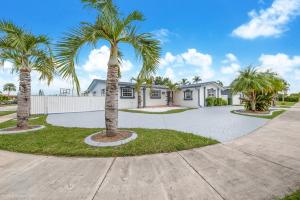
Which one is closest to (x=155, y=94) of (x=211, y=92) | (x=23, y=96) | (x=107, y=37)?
(x=211, y=92)

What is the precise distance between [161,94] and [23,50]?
18919 mm

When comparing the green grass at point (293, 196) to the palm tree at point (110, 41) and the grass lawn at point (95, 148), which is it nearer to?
the grass lawn at point (95, 148)

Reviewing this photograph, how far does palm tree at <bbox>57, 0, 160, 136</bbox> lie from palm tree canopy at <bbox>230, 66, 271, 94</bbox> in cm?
1102

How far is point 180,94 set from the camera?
2412 cm

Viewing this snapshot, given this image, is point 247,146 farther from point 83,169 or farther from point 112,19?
point 112,19

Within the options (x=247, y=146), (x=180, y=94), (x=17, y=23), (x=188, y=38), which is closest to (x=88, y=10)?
(x=17, y=23)

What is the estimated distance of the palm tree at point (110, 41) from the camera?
14.8 ft

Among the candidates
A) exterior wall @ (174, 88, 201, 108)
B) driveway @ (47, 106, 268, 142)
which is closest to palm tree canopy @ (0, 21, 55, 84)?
driveway @ (47, 106, 268, 142)

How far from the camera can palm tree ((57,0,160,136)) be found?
4.52 meters

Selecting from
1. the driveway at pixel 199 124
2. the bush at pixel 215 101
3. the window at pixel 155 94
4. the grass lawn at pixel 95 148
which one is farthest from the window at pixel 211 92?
the grass lawn at pixel 95 148

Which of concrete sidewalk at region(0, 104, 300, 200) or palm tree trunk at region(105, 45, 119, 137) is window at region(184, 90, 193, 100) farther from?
palm tree trunk at region(105, 45, 119, 137)

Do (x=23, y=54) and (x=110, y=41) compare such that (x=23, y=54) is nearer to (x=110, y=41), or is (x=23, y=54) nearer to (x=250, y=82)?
(x=110, y=41)

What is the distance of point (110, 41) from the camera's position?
5.14 metres

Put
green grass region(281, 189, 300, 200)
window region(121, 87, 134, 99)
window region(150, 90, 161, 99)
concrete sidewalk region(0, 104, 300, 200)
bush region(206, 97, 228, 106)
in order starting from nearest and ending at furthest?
green grass region(281, 189, 300, 200), concrete sidewalk region(0, 104, 300, 200), window region(121, 87, 134, 99), bush region(206, 97, 228, 106), window region(150, 90, 161, 99)
